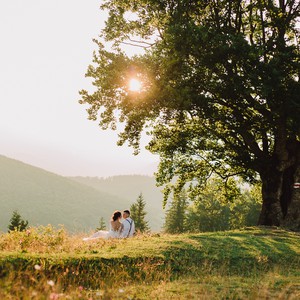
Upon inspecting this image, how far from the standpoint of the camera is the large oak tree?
16750 millimetres

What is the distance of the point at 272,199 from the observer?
842 inches

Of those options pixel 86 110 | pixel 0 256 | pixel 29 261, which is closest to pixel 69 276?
pixel 29 261

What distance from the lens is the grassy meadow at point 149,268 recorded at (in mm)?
6480

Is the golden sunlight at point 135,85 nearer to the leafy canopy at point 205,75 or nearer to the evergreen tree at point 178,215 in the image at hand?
the leafy canopy at point 205,75

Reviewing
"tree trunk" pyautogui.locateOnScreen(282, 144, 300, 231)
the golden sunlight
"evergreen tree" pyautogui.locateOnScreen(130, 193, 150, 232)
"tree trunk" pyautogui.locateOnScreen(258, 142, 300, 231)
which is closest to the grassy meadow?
"tree trunk" pyautogui.locateOnScreen(282, 144, 300, 231)

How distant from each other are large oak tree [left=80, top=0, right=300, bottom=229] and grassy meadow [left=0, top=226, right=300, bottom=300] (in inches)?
265

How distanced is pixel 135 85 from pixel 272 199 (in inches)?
415

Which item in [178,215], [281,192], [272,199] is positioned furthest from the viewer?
[178,215]

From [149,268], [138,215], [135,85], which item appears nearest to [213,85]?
[135,85]

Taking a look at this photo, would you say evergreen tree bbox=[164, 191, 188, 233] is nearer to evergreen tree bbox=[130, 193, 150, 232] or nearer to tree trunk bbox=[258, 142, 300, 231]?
evergreen tree bbox=[130, 193, 150, 232]

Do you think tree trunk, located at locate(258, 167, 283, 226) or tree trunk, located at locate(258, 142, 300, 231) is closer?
tree trunk, located at locate(258, 142, 300, 231)

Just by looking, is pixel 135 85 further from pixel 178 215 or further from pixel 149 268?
pixel 178 215

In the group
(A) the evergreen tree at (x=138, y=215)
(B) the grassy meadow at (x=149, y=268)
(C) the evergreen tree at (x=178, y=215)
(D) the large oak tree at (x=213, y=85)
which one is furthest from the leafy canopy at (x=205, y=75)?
(C) the evergreen tree at (x=178, y=215)

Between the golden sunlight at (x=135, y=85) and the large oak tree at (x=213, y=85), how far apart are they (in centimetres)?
22
